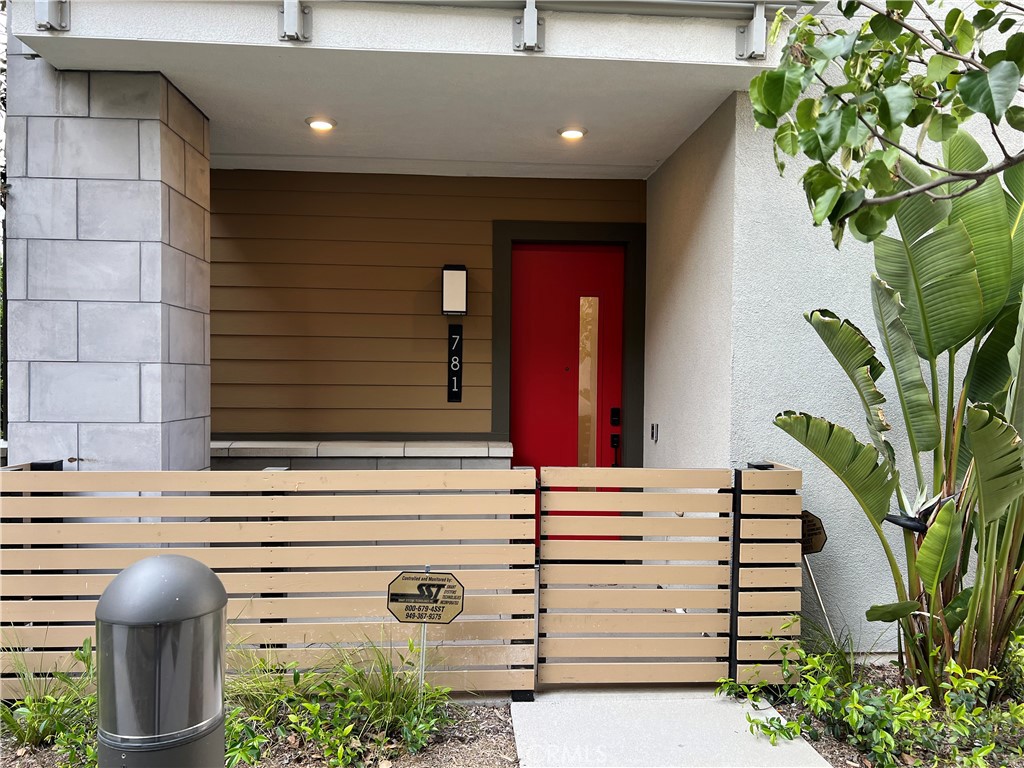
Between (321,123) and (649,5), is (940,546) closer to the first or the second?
(649,5)

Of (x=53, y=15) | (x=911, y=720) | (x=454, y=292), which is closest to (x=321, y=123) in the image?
(x=53, y=15)

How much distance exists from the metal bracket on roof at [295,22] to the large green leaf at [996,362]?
301 cm

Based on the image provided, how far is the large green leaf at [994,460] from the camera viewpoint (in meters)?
2.13

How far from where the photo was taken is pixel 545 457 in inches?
180

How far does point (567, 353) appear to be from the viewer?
458 cm

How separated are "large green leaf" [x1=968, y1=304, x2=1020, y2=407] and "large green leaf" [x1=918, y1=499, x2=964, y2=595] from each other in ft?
1.78

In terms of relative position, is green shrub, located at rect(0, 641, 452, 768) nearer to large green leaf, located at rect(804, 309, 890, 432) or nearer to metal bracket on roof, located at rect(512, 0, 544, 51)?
large green leaf, located at rect(804, 309, 890, 432)

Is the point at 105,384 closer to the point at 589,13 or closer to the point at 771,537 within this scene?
the point at 589,13

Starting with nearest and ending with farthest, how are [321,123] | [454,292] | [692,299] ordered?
[321,123] < [692,299] < [454,292]

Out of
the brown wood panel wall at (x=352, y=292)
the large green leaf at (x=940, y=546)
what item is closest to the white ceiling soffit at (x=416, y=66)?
the brown wood panel wall at (x=352, y=292)

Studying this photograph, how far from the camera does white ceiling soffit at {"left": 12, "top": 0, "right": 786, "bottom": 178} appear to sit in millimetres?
2645

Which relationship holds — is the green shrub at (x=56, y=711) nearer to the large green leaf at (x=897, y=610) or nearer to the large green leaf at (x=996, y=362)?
the large green leaf at (x=897, y=610)
